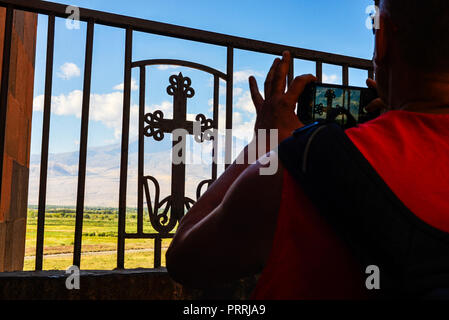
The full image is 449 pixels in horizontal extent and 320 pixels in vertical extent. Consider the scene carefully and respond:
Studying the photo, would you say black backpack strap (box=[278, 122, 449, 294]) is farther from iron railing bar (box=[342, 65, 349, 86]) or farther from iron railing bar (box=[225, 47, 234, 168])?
iron railing bar (box=[342, 65, 349, 86])

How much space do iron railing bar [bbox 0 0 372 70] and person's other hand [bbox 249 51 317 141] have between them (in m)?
1.67

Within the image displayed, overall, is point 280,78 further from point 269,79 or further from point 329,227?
point 329,227

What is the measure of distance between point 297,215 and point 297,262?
0.08 m

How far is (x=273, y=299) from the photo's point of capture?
0.72m

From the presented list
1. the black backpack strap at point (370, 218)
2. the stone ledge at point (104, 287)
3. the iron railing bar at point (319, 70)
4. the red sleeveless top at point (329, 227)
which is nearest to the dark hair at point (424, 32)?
the red sleeveless top at point (329, 227)

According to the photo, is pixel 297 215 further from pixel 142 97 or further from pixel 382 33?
pixel 142 97

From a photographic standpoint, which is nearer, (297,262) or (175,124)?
(297,262)

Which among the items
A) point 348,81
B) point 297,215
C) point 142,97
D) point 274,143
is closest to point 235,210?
point 297,215

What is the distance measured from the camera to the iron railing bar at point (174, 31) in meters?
Result: 2.33

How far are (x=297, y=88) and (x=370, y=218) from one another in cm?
45

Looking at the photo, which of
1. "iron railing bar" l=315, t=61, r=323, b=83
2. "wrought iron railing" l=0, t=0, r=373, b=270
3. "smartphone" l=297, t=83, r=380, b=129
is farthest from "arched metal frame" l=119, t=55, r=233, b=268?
"smartphone" l=297, t=83, r=380, b=129

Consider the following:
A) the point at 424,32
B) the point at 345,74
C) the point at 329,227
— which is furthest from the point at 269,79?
the point at 345,74

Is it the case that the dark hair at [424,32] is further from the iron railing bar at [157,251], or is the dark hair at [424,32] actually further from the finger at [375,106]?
the iron railing bar at [157,251]

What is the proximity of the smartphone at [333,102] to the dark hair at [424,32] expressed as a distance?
23cm
